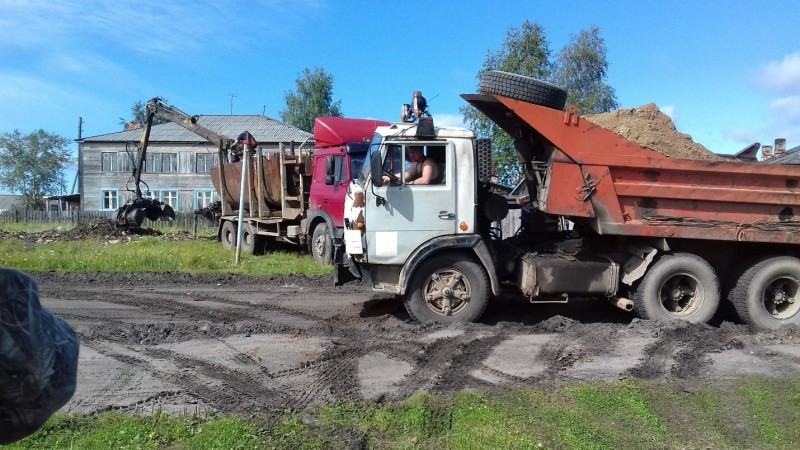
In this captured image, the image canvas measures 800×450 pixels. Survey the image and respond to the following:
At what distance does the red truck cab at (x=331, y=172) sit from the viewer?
13.4 meters

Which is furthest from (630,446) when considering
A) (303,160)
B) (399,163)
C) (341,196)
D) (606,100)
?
(606,100)

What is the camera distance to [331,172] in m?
14.0

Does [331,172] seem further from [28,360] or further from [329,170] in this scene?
[28,360]

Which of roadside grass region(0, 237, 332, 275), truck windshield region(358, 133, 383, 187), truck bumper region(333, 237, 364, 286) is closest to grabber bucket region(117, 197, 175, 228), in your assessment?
roadside grass region(0, 237, 332, 275)

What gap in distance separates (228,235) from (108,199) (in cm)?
3673

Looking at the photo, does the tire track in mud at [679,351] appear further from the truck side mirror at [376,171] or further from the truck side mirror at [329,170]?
the truck side mirror at [329,170]

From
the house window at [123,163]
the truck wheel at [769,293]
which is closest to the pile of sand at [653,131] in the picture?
the truck wheel at [769,293]

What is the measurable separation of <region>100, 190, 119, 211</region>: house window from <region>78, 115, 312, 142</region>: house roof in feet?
14.2

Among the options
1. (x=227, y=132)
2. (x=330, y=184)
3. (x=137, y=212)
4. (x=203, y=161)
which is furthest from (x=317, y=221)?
(x=203, y=161)

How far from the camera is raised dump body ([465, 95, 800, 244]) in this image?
7668mm

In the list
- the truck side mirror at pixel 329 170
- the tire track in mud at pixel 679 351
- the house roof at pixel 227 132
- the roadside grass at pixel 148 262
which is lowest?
the tire track in mud at pixel 679 351

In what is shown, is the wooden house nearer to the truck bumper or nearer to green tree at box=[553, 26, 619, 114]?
green tree at box=[553, 26, 619, 114]

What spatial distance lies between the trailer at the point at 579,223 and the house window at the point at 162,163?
153 ft

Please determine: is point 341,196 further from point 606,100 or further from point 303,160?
point 606,100
